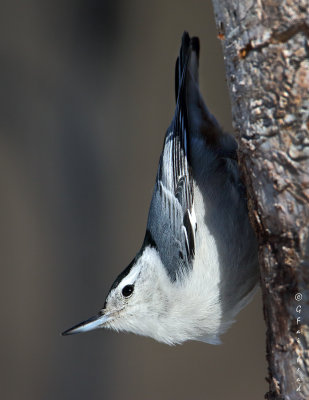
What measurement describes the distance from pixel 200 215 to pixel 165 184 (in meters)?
0.16

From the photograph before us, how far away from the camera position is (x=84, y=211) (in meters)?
3.02

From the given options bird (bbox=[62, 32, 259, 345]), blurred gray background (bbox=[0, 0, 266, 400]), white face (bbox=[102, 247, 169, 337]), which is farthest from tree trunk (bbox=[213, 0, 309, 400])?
blurred gray background (bbox=[0, 0, 266, 400])

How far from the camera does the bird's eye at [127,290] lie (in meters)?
1.60

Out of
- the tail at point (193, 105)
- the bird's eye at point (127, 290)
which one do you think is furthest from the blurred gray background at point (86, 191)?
the bird's eye at point (127, 290)

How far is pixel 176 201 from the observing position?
5.11 ft

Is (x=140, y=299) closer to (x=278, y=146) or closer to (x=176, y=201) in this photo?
(x=176, y=201)

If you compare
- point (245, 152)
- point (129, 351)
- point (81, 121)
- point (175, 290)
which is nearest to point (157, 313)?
point (175, 290)

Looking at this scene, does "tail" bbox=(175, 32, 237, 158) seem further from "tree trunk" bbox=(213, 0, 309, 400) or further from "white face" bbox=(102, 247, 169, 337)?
"tree trunk" bbox=(213, 0, 309, 400)

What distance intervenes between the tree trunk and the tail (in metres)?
0.53

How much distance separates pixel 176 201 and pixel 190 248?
0.15 metres

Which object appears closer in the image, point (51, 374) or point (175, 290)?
point (175, 290)

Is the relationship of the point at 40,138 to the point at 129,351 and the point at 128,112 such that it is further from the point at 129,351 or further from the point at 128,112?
the point at 129,351

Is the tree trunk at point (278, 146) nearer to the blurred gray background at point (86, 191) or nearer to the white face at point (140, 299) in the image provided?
the white face at point (140, 299)

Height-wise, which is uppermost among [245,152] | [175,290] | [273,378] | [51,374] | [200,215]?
[245,152]
